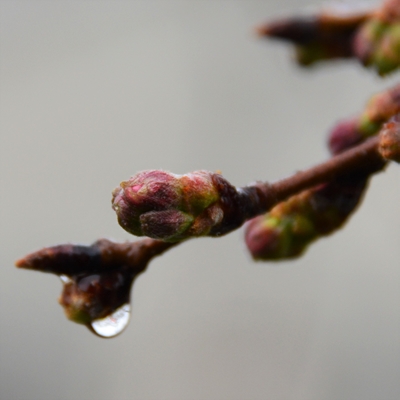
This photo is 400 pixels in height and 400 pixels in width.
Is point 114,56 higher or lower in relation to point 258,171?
higher

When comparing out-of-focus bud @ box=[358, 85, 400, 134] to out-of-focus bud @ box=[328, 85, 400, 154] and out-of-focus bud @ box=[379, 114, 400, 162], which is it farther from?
out-of-focus bud @ box=[379, 114, 400, 162]

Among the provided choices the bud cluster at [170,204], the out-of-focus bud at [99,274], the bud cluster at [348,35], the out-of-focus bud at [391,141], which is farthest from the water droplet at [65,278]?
the bud cluster at [348,35]

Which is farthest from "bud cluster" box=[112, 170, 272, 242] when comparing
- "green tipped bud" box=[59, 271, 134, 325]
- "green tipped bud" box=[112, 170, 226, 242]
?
"green tipped bud" box=[59, 271, 134, 325]

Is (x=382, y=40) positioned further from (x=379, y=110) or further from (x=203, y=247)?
(x=203, y=247)

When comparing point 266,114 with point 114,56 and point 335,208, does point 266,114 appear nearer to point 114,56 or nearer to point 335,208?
point 114,56

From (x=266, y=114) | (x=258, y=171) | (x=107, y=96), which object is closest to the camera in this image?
(x=258, y=171)

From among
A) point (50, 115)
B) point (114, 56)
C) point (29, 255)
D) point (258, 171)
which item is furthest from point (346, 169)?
point (114, 56)

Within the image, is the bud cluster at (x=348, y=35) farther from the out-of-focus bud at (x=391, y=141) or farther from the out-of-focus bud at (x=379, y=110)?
the out-of-focus bud at (x=391, y=141)
